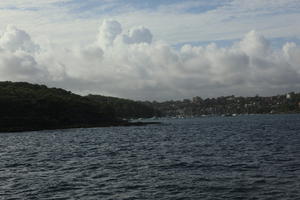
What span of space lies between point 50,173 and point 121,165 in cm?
947

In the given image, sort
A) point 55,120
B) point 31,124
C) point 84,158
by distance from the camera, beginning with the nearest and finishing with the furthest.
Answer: point 84,158, point 31,124, point 55,120

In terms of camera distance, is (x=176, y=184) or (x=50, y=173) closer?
(x=176, y=184)

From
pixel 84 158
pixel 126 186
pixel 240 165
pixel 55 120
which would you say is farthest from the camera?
pixel 55 120

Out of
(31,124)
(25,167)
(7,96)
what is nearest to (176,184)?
(25,167)

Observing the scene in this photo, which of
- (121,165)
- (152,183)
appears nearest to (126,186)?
(152,183)

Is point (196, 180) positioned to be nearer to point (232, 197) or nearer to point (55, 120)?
point (232, 197)

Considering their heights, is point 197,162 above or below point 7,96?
below

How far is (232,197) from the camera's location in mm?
31500

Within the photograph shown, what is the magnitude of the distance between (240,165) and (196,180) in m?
11.3

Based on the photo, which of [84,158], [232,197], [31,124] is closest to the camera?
[232,197]

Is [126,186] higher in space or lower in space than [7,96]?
lower

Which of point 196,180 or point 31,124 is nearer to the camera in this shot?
point 196,180

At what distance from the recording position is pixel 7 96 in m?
197

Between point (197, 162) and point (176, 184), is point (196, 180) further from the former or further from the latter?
point (197, 162)
